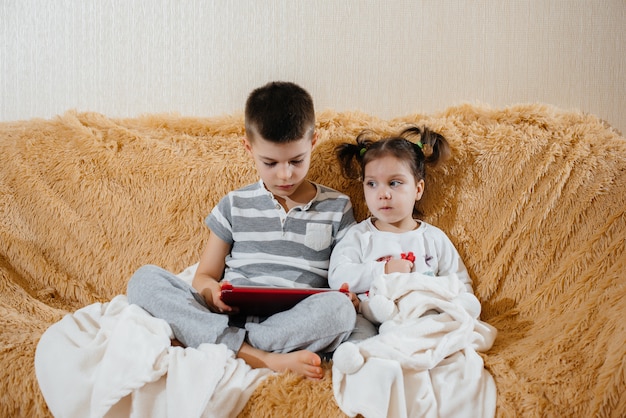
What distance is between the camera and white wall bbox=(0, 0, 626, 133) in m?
1.97

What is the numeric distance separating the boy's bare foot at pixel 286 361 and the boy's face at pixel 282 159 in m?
0.46

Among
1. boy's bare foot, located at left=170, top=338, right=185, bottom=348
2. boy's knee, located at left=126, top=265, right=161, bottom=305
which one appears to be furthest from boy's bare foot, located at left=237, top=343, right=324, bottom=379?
boy's knee, located at left=126, top=265, right=161, bottom=305

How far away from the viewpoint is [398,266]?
1530 millimetres

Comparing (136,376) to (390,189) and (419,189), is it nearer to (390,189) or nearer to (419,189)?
(390,189)

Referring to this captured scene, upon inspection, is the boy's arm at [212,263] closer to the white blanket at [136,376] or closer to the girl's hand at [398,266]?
the white blanket at [136,376]

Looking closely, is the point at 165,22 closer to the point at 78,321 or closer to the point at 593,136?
the point at 78,321

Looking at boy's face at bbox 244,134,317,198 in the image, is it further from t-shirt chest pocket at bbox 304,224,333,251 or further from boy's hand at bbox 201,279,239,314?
boy's hand at bbox 201,279,239,314

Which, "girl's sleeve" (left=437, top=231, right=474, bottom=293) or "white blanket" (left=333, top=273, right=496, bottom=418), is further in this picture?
"girl's sleeve" (left=437, top=231, right=474, bottom=293)

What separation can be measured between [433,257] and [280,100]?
1.98 ft

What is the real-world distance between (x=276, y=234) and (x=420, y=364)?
622 mm

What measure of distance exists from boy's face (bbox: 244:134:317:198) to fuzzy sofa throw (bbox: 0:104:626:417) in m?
0.23

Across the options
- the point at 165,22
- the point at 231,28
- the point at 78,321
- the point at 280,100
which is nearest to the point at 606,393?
the point at 280,100

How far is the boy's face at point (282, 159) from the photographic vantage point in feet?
5.01

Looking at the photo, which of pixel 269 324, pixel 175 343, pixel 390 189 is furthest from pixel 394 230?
pixel 175 343
